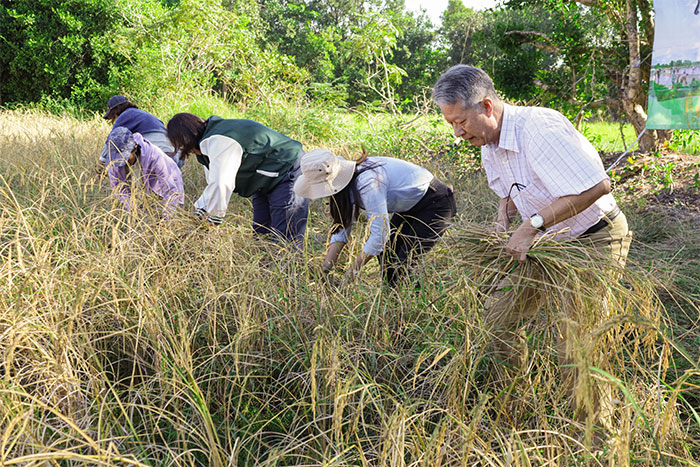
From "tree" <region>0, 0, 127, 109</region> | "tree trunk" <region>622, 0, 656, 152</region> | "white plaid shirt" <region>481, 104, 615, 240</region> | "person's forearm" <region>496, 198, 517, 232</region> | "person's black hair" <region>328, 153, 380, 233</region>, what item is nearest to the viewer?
"white plaid shirt" <region>481, 104, 615, 240</region>

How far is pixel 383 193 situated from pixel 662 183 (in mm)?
3731

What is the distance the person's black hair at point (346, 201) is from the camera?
2600 mm

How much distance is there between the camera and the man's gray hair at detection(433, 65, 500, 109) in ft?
5.90

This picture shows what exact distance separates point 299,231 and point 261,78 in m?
7.73

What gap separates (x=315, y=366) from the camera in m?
1.73

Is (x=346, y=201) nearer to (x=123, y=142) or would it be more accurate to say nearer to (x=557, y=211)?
(x=557, y=211)

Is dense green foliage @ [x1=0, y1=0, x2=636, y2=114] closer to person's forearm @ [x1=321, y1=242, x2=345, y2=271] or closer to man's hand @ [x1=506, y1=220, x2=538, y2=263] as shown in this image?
person's forearm @ [x1=321, y1=242, x2=345, y2=271]

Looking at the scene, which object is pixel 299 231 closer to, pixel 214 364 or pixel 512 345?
pixel 214 364

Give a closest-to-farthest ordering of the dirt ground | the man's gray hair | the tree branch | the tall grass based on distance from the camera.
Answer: the tall grass
the man's gray hair
the dirt ground
the tree branch

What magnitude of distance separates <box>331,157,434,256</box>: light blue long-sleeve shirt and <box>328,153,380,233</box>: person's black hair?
2 cm

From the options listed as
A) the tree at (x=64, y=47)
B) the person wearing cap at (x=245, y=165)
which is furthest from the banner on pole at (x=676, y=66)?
the tree at (x=64, y=47)

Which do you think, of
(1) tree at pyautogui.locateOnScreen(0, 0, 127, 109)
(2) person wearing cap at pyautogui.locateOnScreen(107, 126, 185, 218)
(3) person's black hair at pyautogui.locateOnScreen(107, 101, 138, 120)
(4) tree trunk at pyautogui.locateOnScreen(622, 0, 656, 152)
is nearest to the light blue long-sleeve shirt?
(2) person wearing cap at pyautogui.locateOnScreen(107, 126, 185, 218)

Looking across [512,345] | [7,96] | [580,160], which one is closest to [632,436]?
[512,345]

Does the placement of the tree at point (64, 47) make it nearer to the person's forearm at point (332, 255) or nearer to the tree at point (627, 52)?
the tree at point (627, 52)
